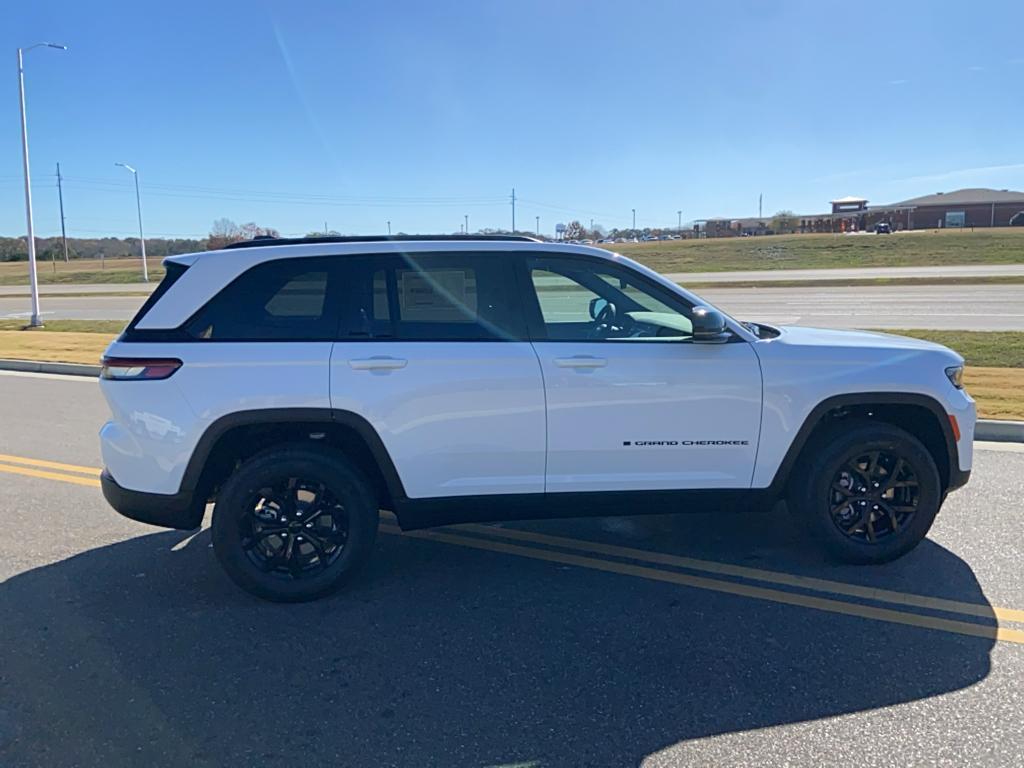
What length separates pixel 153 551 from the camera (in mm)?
4777

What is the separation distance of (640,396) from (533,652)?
140 centimetres

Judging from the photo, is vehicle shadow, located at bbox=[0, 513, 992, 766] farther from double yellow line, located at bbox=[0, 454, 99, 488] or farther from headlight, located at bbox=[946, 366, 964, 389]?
double yellow line, located at bbox=[0, 454, 99, 488]

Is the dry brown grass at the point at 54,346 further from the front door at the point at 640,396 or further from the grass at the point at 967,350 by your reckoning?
the front door at the point at 640,396

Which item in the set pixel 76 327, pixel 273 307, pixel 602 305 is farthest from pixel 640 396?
pixel 76 327

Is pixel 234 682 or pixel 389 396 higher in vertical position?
pixel 389 396

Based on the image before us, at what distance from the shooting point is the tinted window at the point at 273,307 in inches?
155

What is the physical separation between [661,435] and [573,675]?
1.37 m

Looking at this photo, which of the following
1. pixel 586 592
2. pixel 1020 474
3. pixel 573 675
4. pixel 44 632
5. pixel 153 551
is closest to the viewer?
pixel 573 675

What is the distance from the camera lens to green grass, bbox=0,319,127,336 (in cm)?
1823

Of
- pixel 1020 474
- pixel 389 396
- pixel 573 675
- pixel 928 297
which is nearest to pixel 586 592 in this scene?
pixel 573 675

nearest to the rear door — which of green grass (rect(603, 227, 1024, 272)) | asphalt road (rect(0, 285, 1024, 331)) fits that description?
asphalt road (rect(0, 285, 1024, 331))

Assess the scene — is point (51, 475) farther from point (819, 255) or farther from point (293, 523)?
point (819, 255)

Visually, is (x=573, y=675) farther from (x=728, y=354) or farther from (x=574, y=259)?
(x=574, y=259)

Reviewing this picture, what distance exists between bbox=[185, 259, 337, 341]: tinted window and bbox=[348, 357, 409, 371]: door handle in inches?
8.6
